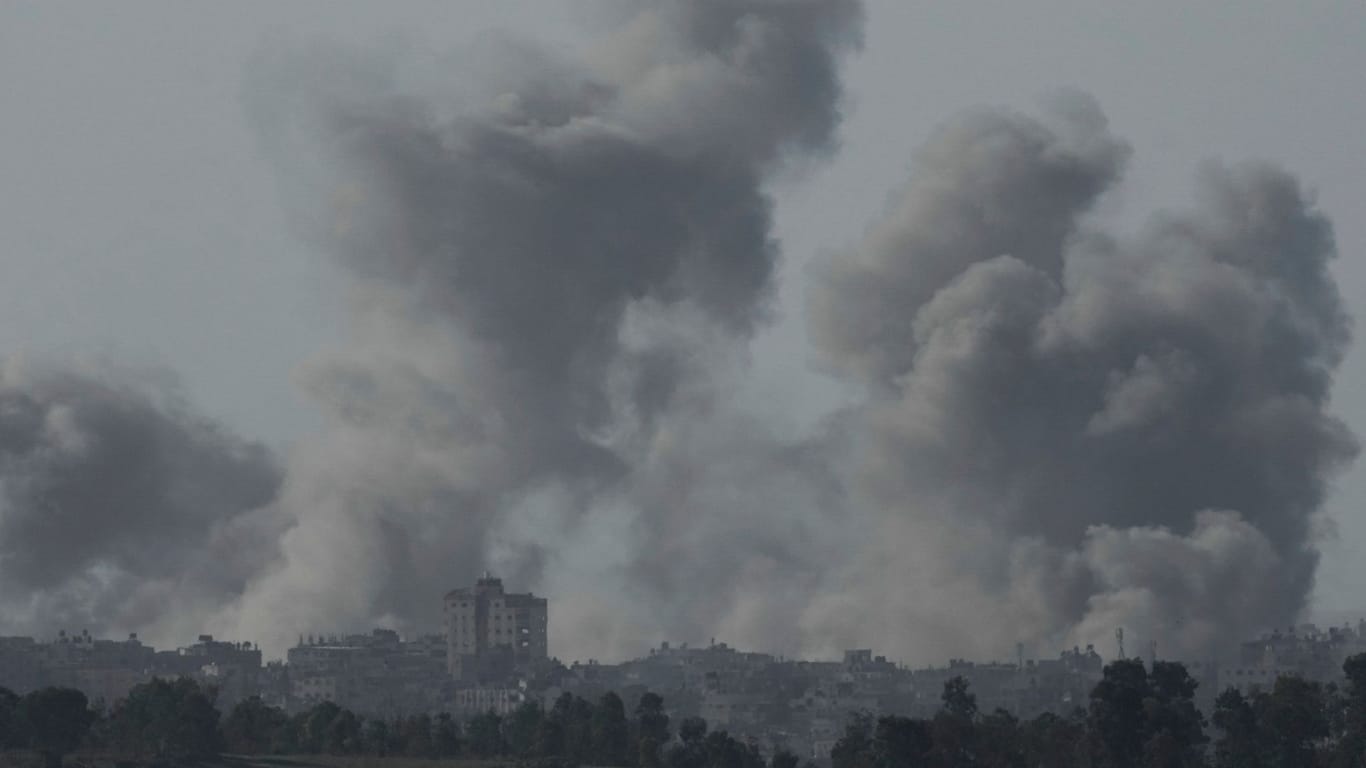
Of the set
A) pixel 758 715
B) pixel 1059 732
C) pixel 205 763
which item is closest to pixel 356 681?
pixel 758 715

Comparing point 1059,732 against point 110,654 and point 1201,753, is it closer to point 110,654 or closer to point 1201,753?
point 1201,753

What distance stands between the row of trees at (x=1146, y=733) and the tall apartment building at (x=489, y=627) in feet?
216

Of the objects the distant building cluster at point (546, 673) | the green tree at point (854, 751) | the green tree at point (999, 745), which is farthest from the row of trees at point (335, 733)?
the distant building cluster at point (546, 673)

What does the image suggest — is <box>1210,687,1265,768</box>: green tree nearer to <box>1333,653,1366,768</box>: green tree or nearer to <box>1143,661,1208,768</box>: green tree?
<box>1143,661,1208,768</box>: green tree

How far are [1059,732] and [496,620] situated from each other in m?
72.8

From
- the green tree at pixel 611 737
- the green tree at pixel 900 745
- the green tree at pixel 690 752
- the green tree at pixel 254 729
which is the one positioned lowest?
the green tree at pixel 900 745

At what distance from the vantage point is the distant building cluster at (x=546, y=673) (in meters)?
137

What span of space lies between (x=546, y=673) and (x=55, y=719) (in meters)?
58.4

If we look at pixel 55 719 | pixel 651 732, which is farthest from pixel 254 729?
pixel 651 732

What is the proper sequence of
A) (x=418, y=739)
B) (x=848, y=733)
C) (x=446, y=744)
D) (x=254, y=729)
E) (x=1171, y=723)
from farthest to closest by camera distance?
(x=254, y=729), (x=418, y=739), (x=446, y=744), (x=848, y=733), (x=1171, y=723)

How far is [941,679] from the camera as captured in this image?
145125 mm

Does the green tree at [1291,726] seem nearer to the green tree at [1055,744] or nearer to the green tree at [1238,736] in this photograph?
the green tree at [1238,736]

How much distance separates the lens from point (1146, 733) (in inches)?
3438

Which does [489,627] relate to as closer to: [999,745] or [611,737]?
[611,737]
